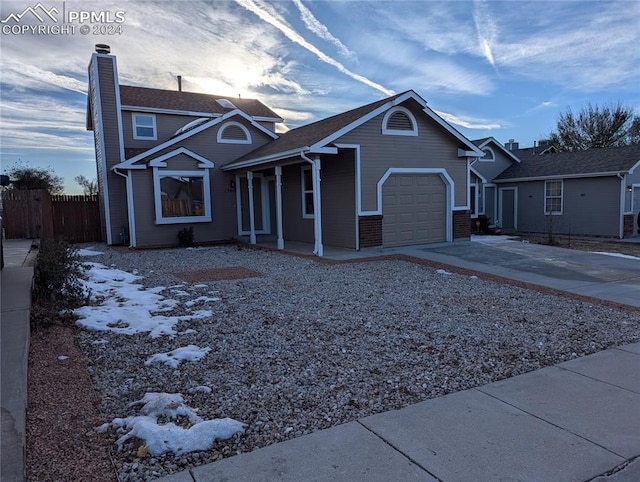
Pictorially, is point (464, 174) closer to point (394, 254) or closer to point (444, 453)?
point (394, 254)

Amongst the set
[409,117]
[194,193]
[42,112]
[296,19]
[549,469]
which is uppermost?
[296,19]

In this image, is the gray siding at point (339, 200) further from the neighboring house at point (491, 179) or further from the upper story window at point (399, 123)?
the neighboring house at point (491, 179)

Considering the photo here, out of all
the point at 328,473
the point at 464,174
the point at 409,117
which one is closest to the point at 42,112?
the point at 409,117

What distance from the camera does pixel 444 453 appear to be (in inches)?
109

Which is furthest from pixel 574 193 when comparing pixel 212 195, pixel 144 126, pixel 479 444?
pixel 479 444

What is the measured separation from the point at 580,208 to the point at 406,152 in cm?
1135

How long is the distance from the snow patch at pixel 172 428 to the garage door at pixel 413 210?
10.2 meters

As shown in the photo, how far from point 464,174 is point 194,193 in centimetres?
935

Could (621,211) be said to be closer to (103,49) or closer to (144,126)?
(144,126)

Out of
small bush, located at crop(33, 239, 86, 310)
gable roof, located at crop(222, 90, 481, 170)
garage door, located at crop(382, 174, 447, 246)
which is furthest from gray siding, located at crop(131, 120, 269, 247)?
small bush, located at crop(33, 239, 86, 310)

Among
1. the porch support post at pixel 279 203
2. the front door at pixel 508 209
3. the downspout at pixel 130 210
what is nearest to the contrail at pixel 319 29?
the porch support post at pixel 279 203

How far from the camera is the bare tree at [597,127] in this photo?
107 feet

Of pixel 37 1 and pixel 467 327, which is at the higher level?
pixel 37 1

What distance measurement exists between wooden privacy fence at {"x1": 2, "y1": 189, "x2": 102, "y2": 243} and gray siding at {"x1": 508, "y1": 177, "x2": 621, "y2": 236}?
18.7 meters
